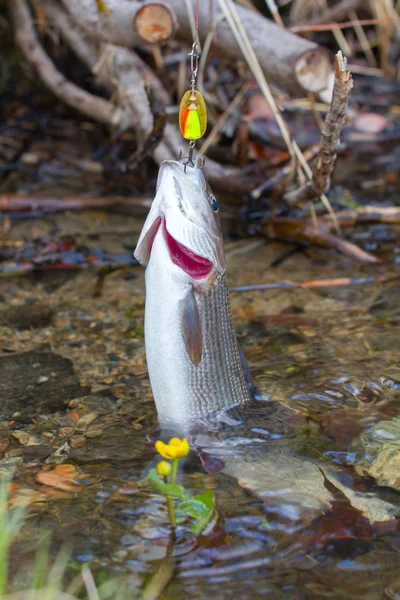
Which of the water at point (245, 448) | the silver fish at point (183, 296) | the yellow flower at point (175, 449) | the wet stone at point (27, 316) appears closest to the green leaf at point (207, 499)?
the water at point (245, 448)

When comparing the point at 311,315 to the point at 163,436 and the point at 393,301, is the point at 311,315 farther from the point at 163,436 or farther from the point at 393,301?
the point at 163,436

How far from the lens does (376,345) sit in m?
4.41

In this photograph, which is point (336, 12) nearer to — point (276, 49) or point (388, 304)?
point (276, 49)

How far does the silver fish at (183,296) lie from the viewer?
122 inches

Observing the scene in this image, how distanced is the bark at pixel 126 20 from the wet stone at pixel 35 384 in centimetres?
211

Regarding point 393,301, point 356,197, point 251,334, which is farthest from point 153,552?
point 356,197

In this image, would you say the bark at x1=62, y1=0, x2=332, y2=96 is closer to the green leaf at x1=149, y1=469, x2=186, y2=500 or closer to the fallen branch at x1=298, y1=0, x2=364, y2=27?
the green leaf at x1=149, y1=469, x2=186, y2=500

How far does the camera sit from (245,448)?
128 inches

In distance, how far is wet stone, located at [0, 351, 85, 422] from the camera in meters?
3.71

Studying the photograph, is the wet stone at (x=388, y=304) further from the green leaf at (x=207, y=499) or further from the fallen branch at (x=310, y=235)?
the green leaf at (x=207, y=499)

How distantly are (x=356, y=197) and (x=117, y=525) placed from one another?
15.7 ft

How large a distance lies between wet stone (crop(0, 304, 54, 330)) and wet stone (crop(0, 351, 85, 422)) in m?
0.41

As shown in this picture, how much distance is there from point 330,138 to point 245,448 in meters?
1.79

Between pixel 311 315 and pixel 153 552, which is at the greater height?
pixel 311 315
